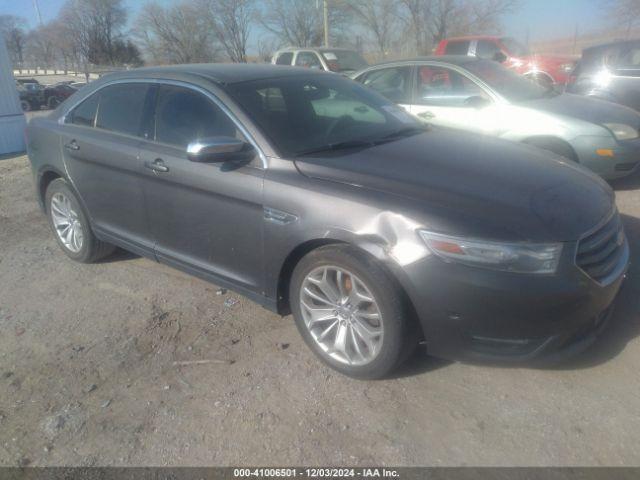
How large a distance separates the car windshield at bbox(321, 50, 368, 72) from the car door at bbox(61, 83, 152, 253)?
34.1ft

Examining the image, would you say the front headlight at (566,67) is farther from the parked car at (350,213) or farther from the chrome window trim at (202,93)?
the chrome window trim at (202,93)

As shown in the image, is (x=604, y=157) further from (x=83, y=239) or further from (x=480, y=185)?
(x=83, y=239)

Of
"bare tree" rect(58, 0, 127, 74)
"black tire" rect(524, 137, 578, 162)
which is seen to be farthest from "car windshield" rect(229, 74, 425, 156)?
"bare tree" rect(58, 0, 127, 74)

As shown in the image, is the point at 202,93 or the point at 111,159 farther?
the point at 111,159

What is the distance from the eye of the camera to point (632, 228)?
462cm

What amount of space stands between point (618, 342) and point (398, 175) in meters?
1.63

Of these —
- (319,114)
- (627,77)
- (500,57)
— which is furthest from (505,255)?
(500,57)

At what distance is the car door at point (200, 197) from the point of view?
10.3ft

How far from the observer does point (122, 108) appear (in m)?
4.04

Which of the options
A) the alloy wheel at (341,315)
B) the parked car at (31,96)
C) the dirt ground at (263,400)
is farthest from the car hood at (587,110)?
the parked car at (31,96)

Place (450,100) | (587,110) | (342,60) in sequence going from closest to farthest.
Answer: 1. (587,110)
2. (450,100)
3. (342,60)

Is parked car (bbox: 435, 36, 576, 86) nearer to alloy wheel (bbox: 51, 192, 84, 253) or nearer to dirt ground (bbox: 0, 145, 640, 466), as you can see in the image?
dirt ground (bbox: 0, 145, 640, 466)

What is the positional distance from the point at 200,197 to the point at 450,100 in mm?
3967

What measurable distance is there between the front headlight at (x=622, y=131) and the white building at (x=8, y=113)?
1174 cm
